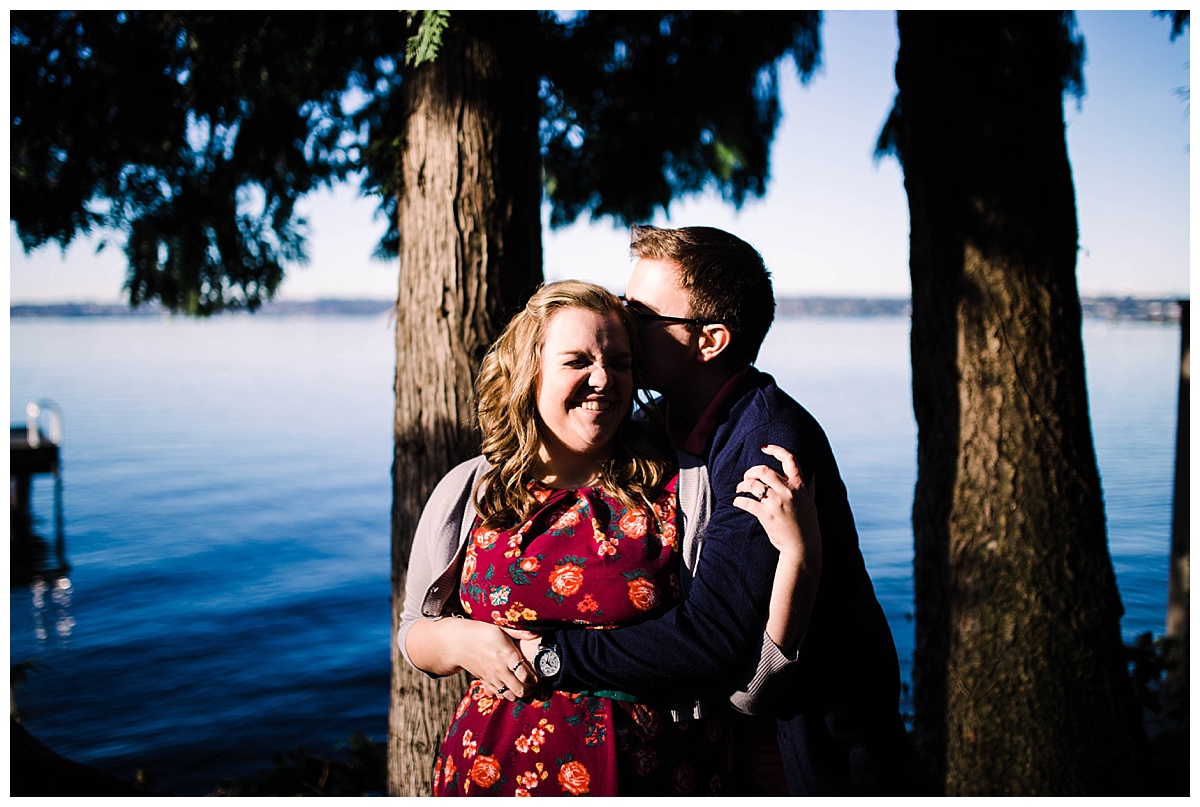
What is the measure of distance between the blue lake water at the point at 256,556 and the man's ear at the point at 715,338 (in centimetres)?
445

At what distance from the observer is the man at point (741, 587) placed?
6.07 ft

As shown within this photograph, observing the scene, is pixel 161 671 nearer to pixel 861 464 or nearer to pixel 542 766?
pixel 542 766

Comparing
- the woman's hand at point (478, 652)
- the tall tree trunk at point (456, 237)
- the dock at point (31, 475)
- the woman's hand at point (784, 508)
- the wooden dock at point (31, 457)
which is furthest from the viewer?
the wooden dock at point (31, 457)

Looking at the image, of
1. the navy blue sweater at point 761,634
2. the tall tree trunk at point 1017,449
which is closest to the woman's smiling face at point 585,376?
the navy blue sweater at point 761,634

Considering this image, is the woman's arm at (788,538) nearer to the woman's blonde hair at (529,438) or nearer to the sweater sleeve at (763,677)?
the sweater sleeve at (763,677)

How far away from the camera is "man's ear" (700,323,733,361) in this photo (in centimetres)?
209

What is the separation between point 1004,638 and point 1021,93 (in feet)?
6.66

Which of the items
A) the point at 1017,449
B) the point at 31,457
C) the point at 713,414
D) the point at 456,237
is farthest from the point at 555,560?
the point at 31,457

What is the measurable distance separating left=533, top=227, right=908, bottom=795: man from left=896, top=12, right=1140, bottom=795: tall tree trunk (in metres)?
1.78

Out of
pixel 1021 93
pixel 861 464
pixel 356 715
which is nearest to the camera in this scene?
pixel 1021 93

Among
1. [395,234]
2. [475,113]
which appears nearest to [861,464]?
[395,234]

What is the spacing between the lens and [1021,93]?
11.9 ft

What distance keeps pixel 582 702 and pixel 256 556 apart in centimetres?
1189

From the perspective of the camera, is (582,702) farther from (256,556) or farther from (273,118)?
(256,556)
